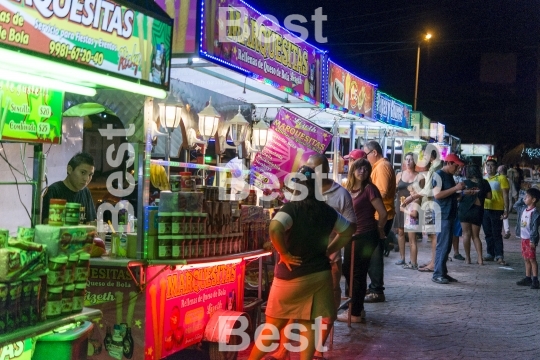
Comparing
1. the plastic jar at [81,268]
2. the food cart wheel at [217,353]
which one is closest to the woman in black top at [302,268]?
the food cart wheel at [217,353]

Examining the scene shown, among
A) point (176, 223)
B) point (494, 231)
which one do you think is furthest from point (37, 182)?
point (494, 231)

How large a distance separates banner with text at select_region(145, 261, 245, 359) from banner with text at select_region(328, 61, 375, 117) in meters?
→ 4.84

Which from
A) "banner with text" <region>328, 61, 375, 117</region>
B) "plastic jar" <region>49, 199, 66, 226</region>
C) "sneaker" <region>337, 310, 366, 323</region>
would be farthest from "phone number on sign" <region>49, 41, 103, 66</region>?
"banner with text" <region>328, 61, 375, 117</region>

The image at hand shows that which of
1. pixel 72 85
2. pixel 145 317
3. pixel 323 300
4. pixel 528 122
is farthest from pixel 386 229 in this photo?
pixel 528 122

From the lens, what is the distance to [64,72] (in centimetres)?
367

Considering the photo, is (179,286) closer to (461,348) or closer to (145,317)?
(145,317)

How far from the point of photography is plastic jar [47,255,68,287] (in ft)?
11.4

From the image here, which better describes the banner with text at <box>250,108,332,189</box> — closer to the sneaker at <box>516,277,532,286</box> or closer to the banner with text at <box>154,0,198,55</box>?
the banner with text at <box>154,0,198,55</box>

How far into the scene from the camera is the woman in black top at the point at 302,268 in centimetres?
500

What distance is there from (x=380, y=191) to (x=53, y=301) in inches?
252

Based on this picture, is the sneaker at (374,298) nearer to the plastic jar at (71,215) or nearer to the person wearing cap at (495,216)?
the person wearing cap at (495,216)

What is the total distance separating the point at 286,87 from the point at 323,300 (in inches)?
144

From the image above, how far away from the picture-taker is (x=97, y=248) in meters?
5.13

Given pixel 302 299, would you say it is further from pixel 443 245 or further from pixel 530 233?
pixel 530 233
